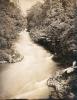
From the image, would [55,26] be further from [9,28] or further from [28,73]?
[28,73]

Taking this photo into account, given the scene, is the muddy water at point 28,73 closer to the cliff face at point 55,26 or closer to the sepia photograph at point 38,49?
the sepia photograph at point 38,49

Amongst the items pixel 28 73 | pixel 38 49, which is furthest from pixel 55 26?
pixel 28 73

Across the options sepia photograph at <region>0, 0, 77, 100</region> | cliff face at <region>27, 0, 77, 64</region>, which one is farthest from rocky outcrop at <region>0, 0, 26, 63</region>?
cliff face at <region>27, 0, 77, 64</region>

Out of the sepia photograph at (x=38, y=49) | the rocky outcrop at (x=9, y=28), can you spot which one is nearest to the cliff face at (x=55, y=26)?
the sepia photograph at (x=38, y=49)

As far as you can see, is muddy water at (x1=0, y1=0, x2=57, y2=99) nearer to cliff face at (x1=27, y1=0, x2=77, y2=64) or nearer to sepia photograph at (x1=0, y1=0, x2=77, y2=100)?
sepia photograph at (x1=0, y1=0, x2=77, y2=100)

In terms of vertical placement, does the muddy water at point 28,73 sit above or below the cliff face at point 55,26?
below
